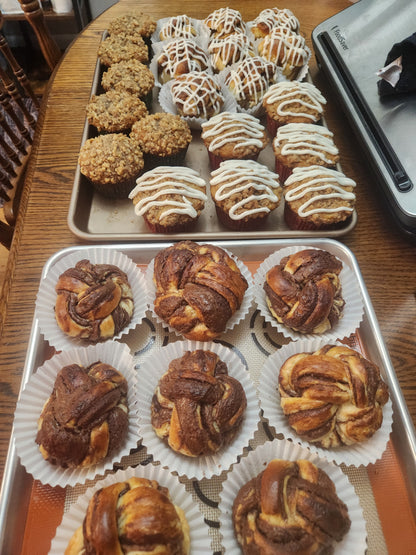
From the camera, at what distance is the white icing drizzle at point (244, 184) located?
238cm

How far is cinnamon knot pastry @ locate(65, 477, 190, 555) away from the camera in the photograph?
4.17ft

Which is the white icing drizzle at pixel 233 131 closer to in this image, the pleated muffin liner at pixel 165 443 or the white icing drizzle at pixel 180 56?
the white icing drizzle at pixel 180 56

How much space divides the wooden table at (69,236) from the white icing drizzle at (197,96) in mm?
779

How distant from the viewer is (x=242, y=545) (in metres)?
1.41

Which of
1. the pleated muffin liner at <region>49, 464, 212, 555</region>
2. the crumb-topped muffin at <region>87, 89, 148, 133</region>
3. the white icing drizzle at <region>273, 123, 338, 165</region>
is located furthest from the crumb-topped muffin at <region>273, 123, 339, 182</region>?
the pleated muffin liner at <region>49, 464, 212, 555</region>

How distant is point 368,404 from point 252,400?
48 cm

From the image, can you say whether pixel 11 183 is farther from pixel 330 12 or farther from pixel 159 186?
pixel 330 12

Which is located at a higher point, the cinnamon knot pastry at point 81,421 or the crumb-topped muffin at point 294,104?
the crumb-topped muffin at point 294,104

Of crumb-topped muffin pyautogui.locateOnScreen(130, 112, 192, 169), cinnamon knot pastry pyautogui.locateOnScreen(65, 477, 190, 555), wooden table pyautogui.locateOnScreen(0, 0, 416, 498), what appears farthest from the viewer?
crumb-topped muffin pyautogui.locateOnScreen(130, 112, 192, 169)

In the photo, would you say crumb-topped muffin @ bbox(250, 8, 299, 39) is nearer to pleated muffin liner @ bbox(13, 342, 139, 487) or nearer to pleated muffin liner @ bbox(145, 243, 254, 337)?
pleated muffin liner @ bbox(145, 243, 254, 337)

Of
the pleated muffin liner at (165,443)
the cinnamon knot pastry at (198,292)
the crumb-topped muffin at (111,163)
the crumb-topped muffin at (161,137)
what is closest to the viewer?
the pleated muffin liner at (165,443)

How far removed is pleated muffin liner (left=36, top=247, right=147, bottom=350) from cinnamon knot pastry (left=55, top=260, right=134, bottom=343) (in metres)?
0.07

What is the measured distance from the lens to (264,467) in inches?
63.7

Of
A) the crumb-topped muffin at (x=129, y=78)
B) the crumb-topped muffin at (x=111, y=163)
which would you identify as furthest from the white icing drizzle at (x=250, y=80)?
the crumb-topped muffin at (x=111, y=163)
